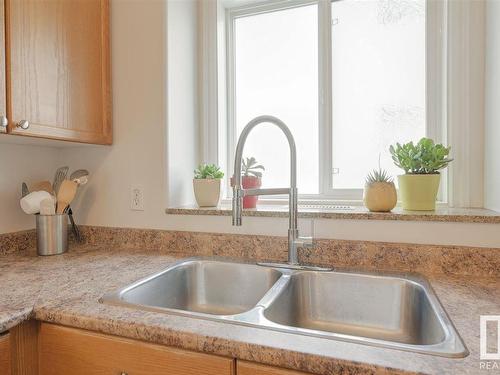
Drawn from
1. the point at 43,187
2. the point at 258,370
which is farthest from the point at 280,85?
the point at 258,370

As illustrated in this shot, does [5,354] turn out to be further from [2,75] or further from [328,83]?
[328,83]

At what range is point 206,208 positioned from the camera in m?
1.36

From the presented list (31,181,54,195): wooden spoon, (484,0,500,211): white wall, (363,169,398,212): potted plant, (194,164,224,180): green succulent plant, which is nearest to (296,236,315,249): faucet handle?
(363,169,398,212): potted plant

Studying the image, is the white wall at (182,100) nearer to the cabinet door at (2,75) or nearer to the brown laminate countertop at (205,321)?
the brown laminate countertop at (205,321)

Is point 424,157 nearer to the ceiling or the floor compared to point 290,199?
nearer to the ceiling

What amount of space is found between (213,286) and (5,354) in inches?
23.8

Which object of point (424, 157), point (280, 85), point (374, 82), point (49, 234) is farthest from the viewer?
point (280, 85)

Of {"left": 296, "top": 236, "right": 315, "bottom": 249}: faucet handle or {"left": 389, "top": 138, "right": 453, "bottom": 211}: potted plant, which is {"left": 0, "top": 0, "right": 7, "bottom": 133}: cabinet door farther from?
{"left": 389, "top": 138, "right": 453, "bottom": 211}: potted plant

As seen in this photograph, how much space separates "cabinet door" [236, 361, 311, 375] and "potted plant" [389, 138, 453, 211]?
0.77 m

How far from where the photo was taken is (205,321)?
692 mm

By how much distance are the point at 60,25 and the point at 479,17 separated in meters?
1.51

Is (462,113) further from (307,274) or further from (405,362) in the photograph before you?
(405,362)

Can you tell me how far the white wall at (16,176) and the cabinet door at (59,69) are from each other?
14.2 inches

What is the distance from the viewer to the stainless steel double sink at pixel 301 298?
2.68 feet
